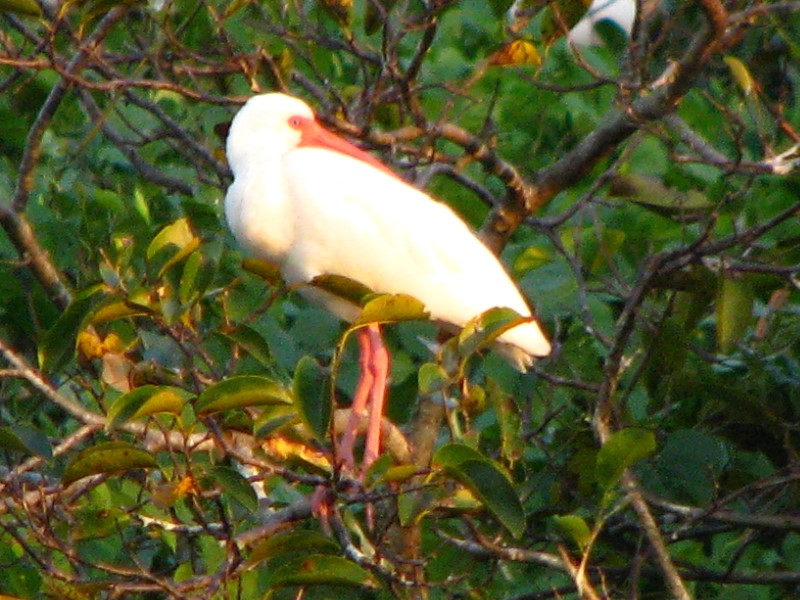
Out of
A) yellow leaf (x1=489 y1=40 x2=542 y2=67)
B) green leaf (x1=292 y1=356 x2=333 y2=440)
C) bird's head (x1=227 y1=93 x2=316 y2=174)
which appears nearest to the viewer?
green leaf (x1=292 y1=356 x2=333 y2=440)

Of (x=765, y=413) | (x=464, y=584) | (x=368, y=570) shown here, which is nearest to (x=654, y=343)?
(x=765, y=413)

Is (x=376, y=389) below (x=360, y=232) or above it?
below

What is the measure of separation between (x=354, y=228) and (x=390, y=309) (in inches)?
62.9

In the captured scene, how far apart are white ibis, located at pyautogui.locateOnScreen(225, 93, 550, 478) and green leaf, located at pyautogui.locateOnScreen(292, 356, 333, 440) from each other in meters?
1.51

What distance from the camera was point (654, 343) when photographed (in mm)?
3703

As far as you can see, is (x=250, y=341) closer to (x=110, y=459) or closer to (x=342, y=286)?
(x=342, y=286)

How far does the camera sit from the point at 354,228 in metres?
4.57

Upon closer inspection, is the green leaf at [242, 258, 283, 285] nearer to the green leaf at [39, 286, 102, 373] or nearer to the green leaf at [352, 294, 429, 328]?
the green leaf at [39, 286, 102, 373]

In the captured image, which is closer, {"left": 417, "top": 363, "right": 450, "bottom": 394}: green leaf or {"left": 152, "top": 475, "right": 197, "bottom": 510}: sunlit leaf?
{"left": 152, "top": 475, "right": 197, "bottom": 510}: sunlit leaf

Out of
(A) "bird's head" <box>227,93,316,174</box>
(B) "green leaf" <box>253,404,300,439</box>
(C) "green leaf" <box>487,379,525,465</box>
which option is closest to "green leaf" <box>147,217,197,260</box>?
(B) "green leaf" <box>253,404,300,439</box>

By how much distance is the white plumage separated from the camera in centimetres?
450

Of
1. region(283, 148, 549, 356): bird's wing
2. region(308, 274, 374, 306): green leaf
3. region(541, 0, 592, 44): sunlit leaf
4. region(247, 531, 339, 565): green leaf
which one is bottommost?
region(283, 148, 549, 356): bird's wing

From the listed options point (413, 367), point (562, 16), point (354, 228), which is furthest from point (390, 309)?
point (413, 367)

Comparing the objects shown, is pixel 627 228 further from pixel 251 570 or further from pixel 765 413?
pixel 251 570
